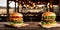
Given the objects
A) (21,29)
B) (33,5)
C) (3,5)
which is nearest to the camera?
(21,29)

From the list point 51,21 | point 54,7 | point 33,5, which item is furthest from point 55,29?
point 54,7

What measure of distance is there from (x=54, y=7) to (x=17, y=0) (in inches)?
33.7

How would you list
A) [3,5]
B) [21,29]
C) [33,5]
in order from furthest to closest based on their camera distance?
[3,5] → [33,5] → [21,29]

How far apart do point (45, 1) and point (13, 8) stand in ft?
2.35

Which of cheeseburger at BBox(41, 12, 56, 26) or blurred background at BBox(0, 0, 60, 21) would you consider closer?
cheeseburger at BBox(41, 12, 56, 26)

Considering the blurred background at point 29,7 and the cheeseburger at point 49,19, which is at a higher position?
the blurred background at point 29,7

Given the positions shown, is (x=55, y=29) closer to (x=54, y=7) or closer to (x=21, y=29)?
(x=21, y=29)

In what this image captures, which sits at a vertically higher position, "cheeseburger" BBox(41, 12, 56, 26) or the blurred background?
the blurred background

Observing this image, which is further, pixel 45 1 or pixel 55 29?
pixel 45 1

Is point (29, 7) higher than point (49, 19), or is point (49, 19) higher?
point (29, 7)

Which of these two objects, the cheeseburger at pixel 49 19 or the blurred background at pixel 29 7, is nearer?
the cheeseburger at pixel 49 19

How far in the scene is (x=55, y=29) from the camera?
1.44 m

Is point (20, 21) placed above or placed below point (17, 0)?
below

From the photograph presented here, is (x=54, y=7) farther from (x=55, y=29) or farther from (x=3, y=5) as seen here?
(x=55, y=29)
